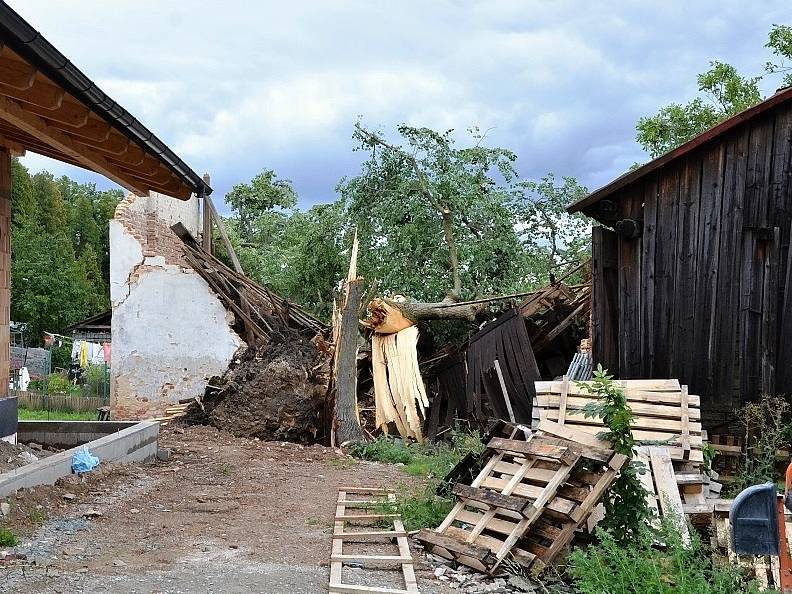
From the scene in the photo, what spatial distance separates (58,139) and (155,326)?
8.95 meters

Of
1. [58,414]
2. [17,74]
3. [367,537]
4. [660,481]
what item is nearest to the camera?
[17,74]

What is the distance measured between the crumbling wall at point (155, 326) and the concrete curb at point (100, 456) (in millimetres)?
4978

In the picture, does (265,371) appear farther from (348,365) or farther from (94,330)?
(94,330)

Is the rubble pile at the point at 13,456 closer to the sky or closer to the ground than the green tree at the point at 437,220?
closer to the ground

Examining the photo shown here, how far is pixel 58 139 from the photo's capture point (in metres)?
7.26

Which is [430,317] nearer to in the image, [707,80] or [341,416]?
[341,416]

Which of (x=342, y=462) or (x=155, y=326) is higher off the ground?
(x=155, y=326)

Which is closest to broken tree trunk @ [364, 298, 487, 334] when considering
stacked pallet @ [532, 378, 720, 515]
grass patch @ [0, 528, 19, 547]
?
stacked pallet @ [532, 378, 720, 515]

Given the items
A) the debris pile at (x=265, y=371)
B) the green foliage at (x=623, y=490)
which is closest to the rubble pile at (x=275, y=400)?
the debris pile at (x=265, y=371)

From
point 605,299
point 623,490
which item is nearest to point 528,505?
point 623,490

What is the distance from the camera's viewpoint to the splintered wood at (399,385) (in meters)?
14.5

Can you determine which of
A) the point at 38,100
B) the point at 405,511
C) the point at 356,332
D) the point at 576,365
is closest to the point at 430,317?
the point at 356,332

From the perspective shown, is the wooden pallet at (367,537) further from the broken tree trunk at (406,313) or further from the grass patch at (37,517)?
the broken tree trunk at (406,313)

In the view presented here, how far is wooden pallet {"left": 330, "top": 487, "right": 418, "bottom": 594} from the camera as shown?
17.8 feet
